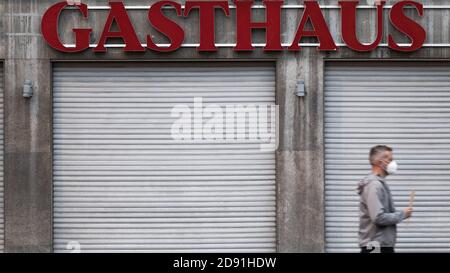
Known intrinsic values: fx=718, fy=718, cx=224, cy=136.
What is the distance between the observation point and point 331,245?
13.0m

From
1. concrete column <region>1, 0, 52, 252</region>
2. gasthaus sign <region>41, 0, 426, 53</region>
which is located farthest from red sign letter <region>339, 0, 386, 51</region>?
concrete column <region>1, 0, 52, 252</region>

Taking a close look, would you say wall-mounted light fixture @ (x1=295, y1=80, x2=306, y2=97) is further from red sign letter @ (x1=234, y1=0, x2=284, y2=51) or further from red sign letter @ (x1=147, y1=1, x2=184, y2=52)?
red sign letter @ (x1=147, y1=1, x2=184, y2=52)

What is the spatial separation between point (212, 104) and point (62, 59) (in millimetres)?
2802

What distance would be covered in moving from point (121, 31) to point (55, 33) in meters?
1.17

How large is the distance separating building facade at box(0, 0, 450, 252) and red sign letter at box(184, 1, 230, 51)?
128mm

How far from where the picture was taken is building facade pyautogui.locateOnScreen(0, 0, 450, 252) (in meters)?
12.8

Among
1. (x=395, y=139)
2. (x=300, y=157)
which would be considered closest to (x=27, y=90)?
(x=300, y=157)

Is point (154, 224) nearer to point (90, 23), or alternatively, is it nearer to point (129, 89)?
point (129, 89)

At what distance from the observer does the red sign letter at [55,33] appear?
12.7m

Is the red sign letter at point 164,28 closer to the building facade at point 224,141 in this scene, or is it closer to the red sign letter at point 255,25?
the building facade at point 224,141

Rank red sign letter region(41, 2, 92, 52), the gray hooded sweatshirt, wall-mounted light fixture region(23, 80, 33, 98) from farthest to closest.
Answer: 1. red sign letter region(41, 2, 92, 52)
2. wall-mounted light fixture region(23, 80, 33, 98)
3. the gray hooded sweatshirt

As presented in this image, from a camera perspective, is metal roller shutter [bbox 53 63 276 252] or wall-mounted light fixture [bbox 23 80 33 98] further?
metal roller shutter [bbox 53 63 276 252]

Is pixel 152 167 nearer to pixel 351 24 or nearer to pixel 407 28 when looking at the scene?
pixel 351 24

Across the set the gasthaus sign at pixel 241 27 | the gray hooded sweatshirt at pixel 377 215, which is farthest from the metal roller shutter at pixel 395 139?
the gray hooded sweatshirt at pixel 377 215
